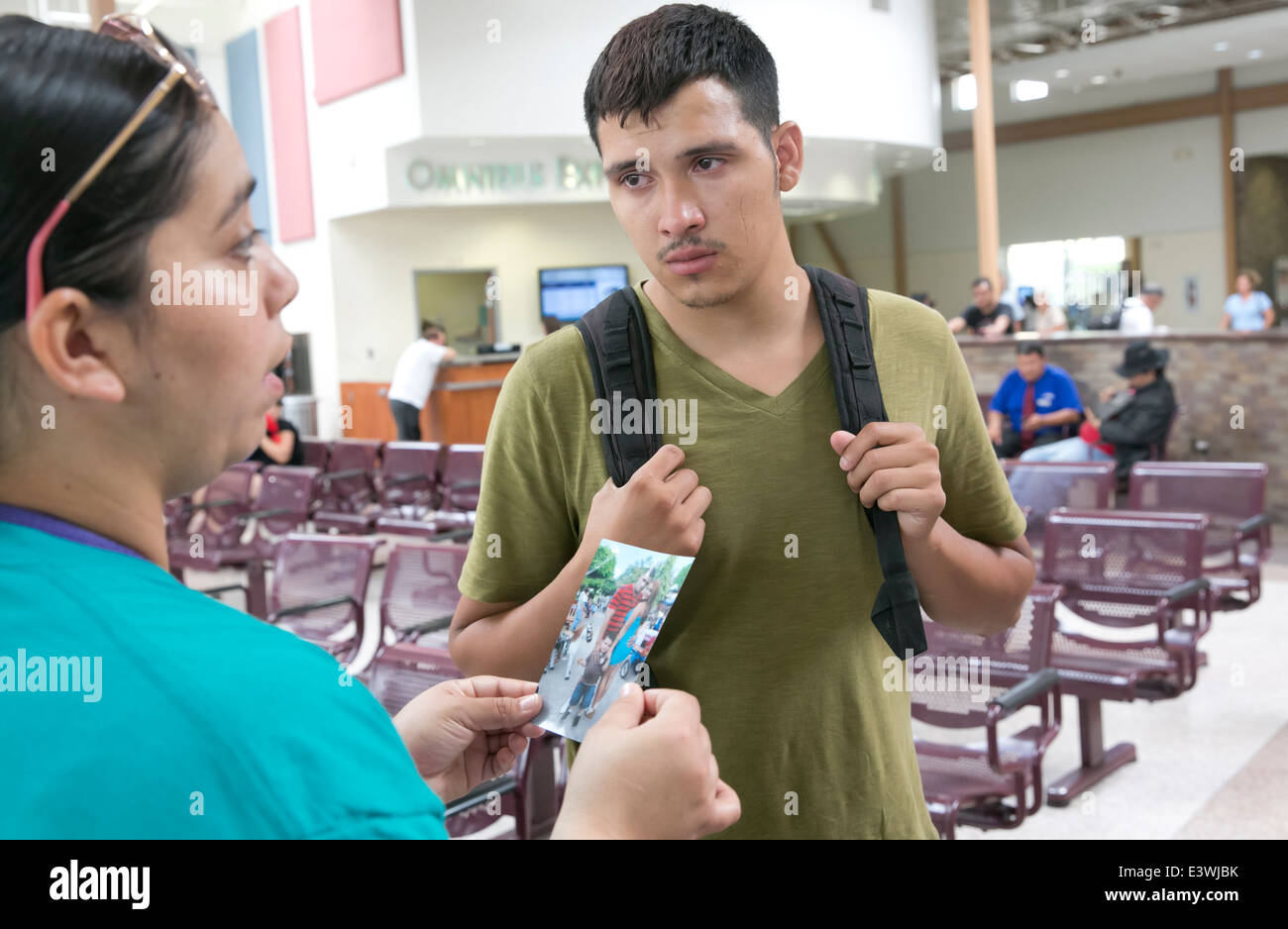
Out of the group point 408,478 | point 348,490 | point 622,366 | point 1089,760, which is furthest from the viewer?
point 348,490

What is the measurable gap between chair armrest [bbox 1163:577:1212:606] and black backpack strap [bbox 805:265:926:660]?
3.08m

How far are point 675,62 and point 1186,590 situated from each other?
3.44 metres

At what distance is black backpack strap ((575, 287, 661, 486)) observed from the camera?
1171 mm

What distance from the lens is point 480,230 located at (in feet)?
46.9

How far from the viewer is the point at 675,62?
1141 mm

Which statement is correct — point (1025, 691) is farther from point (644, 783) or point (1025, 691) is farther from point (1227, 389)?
point (1227, 389)

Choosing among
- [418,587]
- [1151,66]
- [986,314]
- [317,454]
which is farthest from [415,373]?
[1151,66]

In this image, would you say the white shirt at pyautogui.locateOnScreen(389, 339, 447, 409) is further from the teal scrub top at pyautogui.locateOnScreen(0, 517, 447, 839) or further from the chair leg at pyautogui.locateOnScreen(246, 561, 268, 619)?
the teal scrub top at pyautogui.locateOnScreen(0, 517, 447, 839)

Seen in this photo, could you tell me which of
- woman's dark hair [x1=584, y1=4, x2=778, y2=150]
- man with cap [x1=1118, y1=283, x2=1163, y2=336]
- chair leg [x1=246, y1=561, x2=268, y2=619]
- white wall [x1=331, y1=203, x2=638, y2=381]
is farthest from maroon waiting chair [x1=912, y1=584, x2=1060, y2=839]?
white wall [x1=331, y1=203, x2=638, y2=381]

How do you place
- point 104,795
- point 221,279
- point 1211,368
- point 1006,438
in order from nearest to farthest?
1. point 104,795
2. point 221,279
3. point 1006,438
4. point 1211,368

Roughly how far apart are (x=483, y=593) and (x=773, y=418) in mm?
379

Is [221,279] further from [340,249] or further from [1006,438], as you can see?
[340,249]
